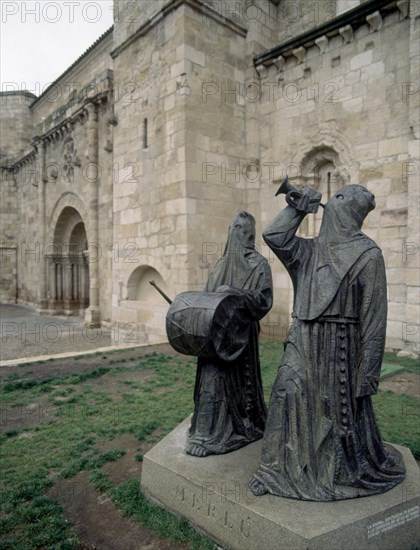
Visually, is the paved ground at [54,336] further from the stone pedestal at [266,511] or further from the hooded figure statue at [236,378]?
the stone pedestal at [266,511]

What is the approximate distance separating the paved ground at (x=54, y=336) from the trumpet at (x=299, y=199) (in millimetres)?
6936

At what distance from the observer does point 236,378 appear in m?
3.26

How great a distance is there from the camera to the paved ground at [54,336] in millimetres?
10211

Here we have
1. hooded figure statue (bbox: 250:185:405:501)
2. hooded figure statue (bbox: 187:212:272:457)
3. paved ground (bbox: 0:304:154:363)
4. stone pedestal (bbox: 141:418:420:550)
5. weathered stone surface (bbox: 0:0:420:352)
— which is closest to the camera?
stone pedestal (bbox: 141:418:420:550)

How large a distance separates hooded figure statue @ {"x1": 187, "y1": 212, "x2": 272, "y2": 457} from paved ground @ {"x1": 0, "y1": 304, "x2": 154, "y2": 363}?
5.98 meters

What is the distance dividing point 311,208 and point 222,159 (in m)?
7.09

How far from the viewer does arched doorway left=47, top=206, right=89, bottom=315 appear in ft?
55.5

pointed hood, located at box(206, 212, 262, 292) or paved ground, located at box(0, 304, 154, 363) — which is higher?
pointed hood, located at box(206, 212, 262, 292)

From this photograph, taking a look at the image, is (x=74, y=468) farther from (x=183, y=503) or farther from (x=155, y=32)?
(x=155, y=32)

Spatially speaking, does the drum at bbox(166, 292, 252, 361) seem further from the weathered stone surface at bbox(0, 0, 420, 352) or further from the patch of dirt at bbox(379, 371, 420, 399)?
the weathered stone surface at bbox(0, 0, 420, 352)

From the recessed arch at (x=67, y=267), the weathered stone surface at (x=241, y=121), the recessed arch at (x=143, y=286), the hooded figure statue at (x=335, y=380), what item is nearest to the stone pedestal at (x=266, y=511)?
the hooded figure statue at (x=335, y=380)

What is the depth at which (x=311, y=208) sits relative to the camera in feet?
9.02

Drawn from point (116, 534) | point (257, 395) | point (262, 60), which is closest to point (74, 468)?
point (116, 534)

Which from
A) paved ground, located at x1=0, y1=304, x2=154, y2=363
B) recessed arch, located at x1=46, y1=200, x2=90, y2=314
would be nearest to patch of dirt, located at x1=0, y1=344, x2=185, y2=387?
paved ground, located at x1=0, y1=304, x2=154, y2=363
